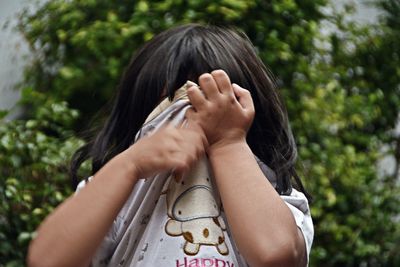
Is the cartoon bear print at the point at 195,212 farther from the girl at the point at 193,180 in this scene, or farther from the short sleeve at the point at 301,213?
the short sleeve at the point at 301,213

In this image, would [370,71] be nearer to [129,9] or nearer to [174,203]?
[129,9]

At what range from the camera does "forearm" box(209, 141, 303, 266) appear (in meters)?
2.21

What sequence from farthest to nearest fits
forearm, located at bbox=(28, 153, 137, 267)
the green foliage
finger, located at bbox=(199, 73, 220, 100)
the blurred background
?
the blurred background → the green foliage → finger, located at bbox=(199, 73, 220, 100) → forearm, located at bbox=(28, 153, 137, 267)

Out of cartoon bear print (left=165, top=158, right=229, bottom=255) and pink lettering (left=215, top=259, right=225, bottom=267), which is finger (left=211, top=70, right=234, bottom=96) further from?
pink lettering (left=215, top=259, right=225, bottom=267)

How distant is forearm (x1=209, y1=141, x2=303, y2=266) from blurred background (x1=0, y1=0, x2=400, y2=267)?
2.27 metres

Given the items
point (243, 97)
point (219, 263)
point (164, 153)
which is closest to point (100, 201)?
point (164, 153)

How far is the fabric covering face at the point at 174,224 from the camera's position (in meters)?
2.27

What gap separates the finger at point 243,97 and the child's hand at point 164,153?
157 millimetres

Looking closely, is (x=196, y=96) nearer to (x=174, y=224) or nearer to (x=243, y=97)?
(x=243, y=97)

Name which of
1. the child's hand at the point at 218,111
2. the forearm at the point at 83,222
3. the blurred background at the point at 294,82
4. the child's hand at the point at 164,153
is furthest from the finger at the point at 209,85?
the blurred background at the point at 294,82

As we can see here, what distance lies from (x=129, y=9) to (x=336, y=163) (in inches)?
47.6

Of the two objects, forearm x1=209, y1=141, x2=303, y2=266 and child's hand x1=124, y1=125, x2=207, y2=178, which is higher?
child's hand x1=124, y1=125, x2=207, y2=178

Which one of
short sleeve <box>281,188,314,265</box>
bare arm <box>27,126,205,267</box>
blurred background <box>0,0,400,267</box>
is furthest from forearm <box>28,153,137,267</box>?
blurred background <box>0,0,400,267</box>

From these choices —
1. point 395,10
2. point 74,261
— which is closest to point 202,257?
point 74,261
